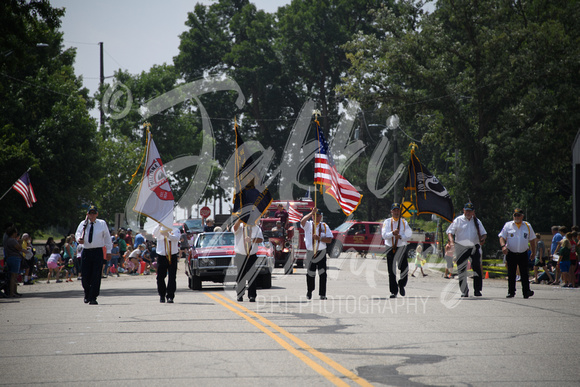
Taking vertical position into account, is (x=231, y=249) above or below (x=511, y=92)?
below

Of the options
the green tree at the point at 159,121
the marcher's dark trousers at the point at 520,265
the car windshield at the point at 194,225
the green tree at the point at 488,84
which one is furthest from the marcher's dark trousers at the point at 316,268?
the green tree at the point at 159,121

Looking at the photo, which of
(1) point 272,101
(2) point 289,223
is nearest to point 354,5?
(1) point 272,101

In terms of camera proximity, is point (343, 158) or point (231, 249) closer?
point (231, 249)

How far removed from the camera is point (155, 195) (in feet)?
59.8

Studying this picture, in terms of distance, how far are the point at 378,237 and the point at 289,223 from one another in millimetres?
14456

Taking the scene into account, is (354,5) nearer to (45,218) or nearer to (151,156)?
(45,218)

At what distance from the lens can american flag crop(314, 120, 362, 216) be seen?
736 inches

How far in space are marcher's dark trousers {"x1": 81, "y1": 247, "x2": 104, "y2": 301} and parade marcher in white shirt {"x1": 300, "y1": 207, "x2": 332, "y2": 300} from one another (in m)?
4.39

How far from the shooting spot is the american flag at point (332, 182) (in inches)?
736

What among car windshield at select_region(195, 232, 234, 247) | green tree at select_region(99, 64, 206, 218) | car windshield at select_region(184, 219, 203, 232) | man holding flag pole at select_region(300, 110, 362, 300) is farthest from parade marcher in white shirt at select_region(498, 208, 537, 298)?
green tree at select_region(99, 64, 206, 218)

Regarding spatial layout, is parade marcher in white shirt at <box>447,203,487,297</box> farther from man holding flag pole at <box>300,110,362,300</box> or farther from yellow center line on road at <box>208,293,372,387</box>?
yellow center line on road at <box>208,293,372,387</box>

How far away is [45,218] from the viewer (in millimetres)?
32125

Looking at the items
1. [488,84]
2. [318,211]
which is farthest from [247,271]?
[488,84]

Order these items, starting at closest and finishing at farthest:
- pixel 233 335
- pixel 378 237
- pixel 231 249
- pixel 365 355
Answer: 1. pixel 365 355
2. pixel 233 335
3. pixel 231 249
4. pixel 378 237
